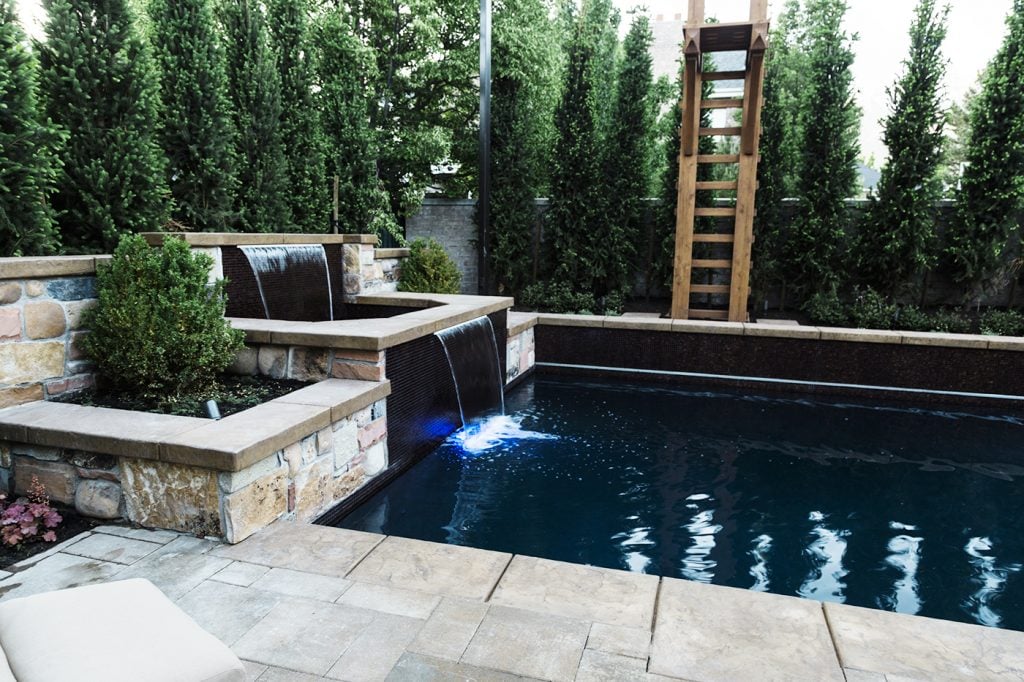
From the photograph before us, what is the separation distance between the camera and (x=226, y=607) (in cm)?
216

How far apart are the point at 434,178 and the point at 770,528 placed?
973 cm

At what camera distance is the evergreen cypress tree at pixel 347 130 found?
836 cm

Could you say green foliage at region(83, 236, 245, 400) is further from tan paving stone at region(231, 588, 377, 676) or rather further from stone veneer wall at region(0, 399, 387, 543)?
tan paving stone at region(231, 588, 377, 676)

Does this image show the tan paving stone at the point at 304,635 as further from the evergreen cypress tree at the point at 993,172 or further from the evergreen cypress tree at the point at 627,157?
the evergreen cypress tree at the point at 993,172

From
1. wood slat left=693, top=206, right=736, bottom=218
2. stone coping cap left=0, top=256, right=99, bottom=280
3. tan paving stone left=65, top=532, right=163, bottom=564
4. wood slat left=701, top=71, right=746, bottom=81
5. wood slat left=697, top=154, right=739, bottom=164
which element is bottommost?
tan paving stone left=65, top=532, right=163, bottom=564

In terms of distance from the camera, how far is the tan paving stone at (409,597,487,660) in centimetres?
194

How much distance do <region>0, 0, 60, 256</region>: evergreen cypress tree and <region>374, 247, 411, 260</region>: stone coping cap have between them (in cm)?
361

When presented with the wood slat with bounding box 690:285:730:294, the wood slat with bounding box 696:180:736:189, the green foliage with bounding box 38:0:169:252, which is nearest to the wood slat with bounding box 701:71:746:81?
the wood slat with bounding box 696:180:736:189

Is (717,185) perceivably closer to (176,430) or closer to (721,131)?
(721,131)

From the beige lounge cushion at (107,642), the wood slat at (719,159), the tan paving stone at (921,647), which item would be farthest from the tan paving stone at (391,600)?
the wood slat at (719,159)

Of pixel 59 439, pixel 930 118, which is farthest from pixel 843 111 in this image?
pixel 59 439

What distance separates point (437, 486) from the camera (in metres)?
3.86

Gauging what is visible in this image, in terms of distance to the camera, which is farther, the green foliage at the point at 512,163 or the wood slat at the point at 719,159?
the green foliage at the point at 512,163

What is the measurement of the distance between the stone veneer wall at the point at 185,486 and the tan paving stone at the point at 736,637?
168 centimetres
